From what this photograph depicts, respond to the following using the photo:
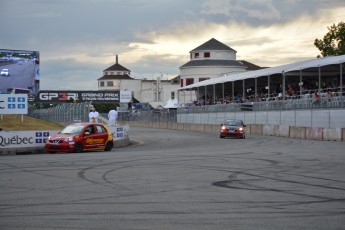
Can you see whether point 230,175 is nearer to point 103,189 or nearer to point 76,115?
point 103,189

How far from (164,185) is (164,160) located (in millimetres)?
7337

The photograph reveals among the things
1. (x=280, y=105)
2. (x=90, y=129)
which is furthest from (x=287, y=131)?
(x=90, y=129)

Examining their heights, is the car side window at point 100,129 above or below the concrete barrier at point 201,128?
above

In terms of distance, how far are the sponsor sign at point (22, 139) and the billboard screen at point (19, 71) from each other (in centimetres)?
1333

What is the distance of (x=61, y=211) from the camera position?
409 inches

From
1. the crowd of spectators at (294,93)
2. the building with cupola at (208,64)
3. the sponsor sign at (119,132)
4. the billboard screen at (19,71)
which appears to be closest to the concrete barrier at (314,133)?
the crowd of spectators at (294,93)

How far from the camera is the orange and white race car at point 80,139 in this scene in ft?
91.7

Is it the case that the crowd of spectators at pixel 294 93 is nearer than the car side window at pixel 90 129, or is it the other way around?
the car side window at pixel 90 129

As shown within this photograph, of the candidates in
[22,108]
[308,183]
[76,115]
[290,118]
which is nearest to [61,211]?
[308,183]

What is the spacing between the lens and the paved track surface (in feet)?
31.1

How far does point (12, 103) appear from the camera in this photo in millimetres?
34844

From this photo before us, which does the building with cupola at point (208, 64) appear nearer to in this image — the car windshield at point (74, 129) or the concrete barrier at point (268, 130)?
the concrete barrier at point (268, 130)

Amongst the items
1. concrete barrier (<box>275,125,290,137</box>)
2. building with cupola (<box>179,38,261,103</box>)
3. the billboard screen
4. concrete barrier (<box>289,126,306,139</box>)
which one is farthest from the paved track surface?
building with cupola (<box>179,38,261,103</box>)

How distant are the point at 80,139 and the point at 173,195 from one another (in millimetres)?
16443
